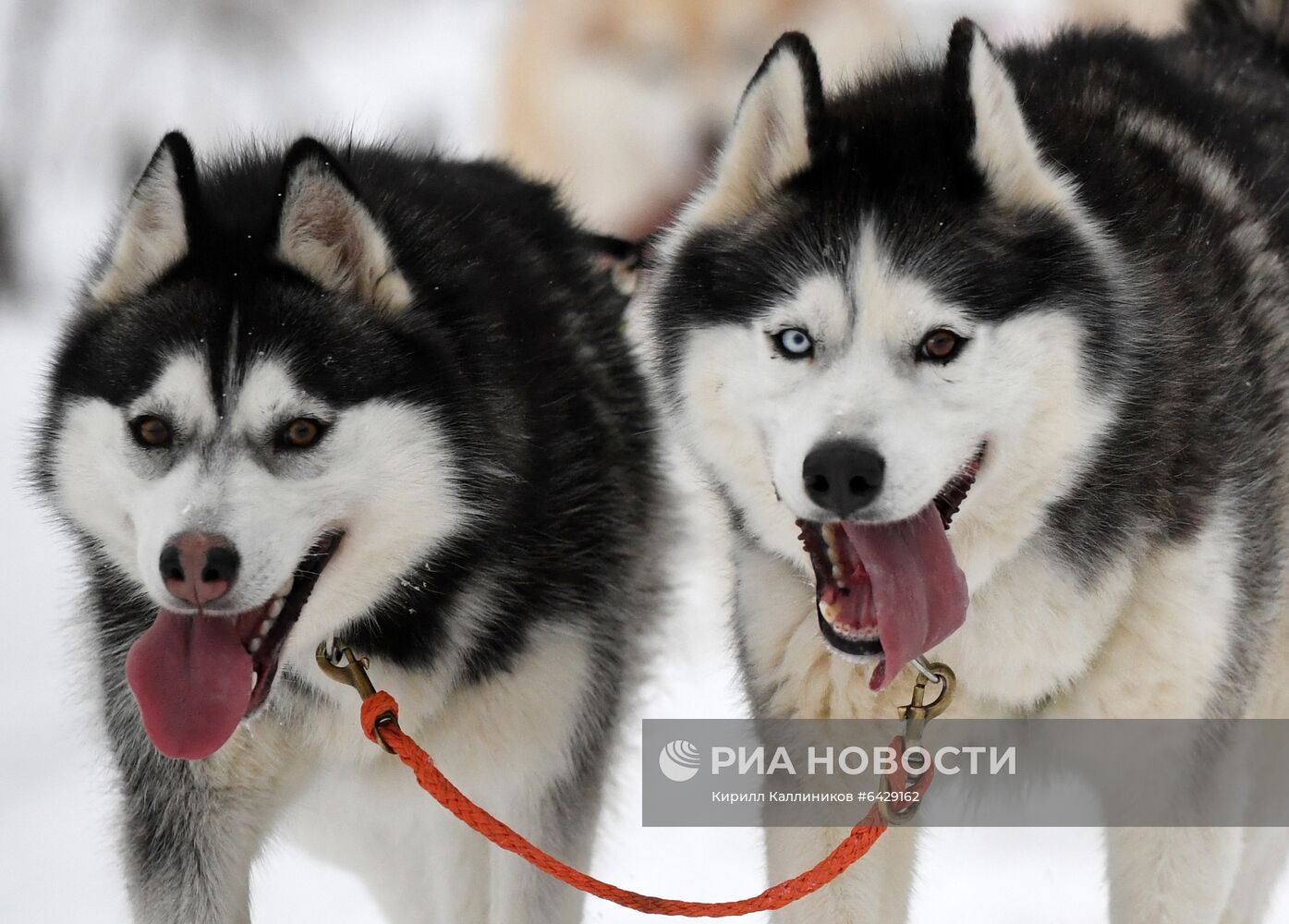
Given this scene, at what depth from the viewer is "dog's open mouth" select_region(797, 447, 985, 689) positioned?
7.43ft

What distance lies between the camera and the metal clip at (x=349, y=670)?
2.51m

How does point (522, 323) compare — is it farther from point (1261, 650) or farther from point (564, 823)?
point (1261, 650)

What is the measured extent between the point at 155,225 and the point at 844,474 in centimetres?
122

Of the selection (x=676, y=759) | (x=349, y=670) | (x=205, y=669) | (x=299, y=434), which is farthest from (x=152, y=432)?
(x=676, y=759)

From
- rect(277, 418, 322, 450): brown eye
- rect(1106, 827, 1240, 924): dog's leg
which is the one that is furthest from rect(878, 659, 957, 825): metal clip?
rect(277, 418, 322, 450): brown eye

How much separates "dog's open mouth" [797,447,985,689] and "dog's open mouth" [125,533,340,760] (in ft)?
2.78

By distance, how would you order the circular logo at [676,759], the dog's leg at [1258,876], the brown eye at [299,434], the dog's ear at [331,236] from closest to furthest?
the brown eye at [299,434] < the dog's ear at [331,236] < the dog's leg at [1258,876] < the circular logo at [676,759]

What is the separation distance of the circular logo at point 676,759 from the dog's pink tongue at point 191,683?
4.50 feet

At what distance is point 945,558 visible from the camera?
2.30 meters

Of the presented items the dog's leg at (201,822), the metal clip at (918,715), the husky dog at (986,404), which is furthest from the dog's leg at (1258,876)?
the dog's leg at (201,822)

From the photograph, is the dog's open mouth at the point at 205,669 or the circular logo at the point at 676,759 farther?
the circular logo at the point at 676,759

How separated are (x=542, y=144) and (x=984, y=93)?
4.82 metres

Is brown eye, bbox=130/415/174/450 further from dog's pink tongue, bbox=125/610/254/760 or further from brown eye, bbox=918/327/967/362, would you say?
brown eye, bbox=918/327/967/362

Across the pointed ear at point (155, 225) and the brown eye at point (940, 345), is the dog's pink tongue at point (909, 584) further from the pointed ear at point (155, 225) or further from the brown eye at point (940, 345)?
the pointed ear at point (155, 225)
